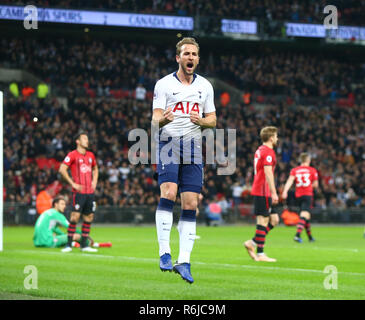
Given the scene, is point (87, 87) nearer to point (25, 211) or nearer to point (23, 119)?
point (23, 119)

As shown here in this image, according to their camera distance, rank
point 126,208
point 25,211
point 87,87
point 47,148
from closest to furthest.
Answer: point 25,211
point 126,208
point 47,148
point 87,87

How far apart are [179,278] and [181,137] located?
282cm

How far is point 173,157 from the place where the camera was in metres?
8.52

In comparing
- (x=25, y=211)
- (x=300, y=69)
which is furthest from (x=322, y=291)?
(x=300, y=69)

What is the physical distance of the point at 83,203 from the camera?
16062 mm

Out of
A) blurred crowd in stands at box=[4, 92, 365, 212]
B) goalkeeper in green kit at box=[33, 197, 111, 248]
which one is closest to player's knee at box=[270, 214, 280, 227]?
goalkeeper in green kit at box=[33, 197, 111, 248]

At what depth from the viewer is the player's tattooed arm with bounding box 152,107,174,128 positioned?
26.9 feet

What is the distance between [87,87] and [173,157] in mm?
30928

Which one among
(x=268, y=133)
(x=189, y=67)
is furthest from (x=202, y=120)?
(x=268, y=133)

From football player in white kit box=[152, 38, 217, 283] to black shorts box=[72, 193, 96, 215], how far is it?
298 inches

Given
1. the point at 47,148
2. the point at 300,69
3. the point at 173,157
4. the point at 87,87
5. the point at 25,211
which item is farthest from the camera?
the point at 300,69

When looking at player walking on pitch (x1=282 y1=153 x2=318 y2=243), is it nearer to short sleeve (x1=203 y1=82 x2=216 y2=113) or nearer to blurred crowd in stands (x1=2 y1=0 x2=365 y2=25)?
short sleeve (x1=203 y1=82 x2=216 y2=113)

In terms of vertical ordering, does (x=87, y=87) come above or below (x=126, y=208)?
above

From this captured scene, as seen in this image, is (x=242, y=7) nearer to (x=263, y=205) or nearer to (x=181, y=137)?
(x=263, y=205)
